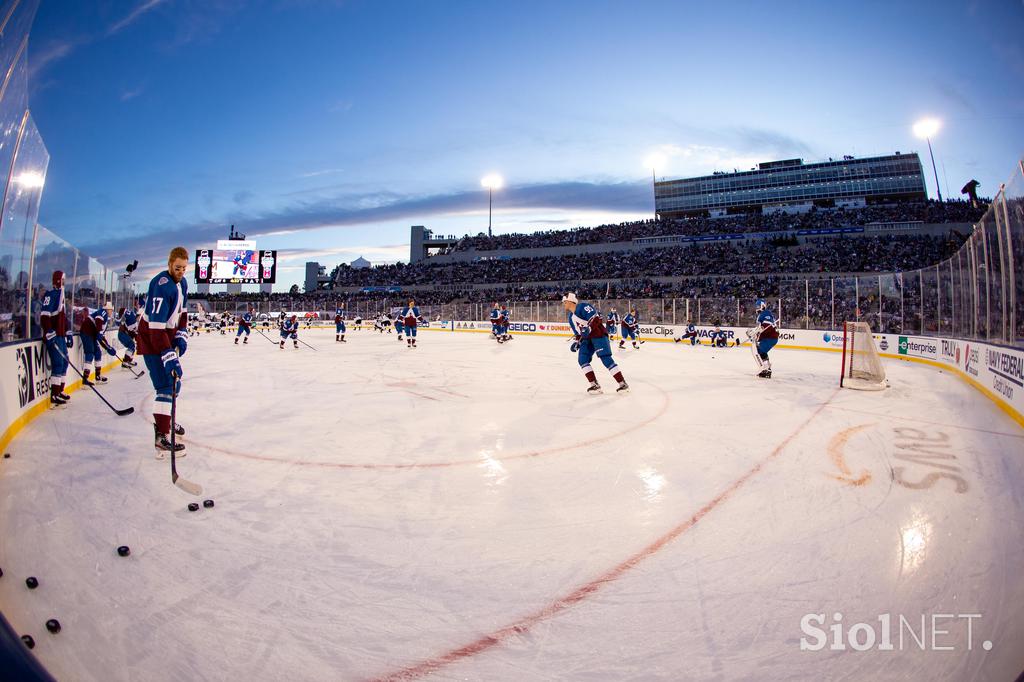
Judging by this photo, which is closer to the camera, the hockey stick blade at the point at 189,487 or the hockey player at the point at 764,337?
the hockey stick blade at the point at 189,487

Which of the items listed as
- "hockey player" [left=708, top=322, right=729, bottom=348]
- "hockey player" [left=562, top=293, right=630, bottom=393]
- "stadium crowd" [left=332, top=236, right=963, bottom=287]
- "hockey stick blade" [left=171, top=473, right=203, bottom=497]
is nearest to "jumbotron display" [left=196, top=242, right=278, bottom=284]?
"stadium crowd" [left=332, top=236, right=963, bottom=287]

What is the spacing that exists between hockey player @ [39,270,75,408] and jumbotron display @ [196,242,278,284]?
3473 cm

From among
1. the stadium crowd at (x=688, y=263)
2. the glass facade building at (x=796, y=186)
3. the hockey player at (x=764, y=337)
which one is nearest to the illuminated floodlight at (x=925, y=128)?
the stadium crowd at (x=688, y=263)

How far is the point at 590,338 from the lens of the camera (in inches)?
340

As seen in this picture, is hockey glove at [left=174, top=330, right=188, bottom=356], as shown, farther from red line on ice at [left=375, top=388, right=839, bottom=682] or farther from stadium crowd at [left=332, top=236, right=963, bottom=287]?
stadium crowd at [left=332, top=236, right=963, bottom=287]

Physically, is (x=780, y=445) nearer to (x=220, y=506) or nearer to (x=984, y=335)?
(x=220, y=506)

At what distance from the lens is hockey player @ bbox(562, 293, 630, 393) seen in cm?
856

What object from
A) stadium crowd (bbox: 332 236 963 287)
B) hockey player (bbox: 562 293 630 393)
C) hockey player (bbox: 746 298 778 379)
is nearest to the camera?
hockey player (bbox: 562 293 630 393)

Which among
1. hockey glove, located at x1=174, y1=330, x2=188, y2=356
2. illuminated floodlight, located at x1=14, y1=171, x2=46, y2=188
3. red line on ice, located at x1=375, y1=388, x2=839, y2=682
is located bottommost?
red line on ice, located at x1=375, y1=388, x2=839, y2=682

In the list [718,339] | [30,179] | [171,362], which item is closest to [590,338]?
[171,362]

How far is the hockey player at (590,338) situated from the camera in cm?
856

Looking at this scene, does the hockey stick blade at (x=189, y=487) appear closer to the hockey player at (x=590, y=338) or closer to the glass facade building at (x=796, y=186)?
the hockey player at (x=590, y=338)

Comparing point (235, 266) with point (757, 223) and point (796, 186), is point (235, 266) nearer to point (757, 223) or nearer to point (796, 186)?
point (757, 223)

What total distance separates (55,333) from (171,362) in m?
4.53
